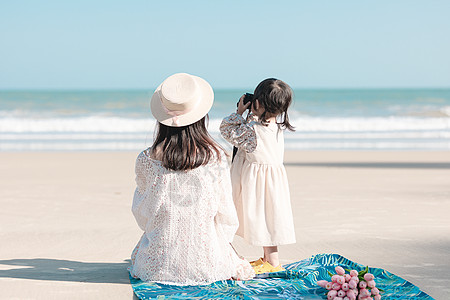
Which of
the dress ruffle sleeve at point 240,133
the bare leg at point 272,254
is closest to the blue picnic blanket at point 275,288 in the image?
the bare leg at point 272,254

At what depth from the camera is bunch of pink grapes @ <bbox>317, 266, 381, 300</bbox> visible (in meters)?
3.35

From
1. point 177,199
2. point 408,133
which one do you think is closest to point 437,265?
point 177,199

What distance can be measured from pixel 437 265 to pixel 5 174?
22.4ft

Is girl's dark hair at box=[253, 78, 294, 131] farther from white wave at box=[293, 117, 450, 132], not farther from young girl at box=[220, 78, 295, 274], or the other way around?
white wave at box=[293, 117, 450, 132]

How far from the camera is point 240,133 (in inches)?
157

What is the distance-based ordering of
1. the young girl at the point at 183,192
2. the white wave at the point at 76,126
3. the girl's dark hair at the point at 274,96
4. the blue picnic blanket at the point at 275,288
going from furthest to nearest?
1. the white wave at the point at 76,126
2. the girl's dark hair at the point at 274,96
3. the young girl at the point at 183,192
4. the blue picnic blanket at the point at 275,288

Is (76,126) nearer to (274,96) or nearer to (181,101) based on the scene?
(274,96)

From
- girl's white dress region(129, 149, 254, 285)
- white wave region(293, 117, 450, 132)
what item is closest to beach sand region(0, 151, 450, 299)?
girl's white dress region(129, 149, 254, 285)

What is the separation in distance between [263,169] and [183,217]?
0.67 meters

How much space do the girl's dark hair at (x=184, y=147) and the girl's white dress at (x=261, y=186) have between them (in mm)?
398

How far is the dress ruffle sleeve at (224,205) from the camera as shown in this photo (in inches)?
144

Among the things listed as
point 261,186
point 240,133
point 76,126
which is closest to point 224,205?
point 261,186

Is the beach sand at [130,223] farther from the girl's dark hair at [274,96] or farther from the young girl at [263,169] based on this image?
the girl's dark hair at [274,96]

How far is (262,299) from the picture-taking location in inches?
135
